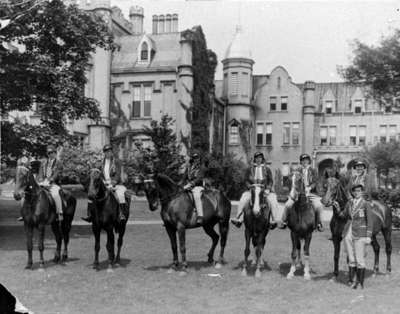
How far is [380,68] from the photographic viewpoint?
82.2ft

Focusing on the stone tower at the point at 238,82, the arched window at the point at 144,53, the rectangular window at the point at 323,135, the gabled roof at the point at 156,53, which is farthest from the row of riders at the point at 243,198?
the rectangular window at the point at 323,135

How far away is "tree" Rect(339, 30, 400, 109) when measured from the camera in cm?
2450

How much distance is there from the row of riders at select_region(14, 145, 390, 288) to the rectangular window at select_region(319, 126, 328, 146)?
48592mm

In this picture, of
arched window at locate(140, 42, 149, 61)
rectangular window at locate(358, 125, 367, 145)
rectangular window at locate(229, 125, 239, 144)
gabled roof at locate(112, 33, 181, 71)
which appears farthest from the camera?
rectangular window at locate(358, 125, 367, 145)

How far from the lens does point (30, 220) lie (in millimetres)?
12531

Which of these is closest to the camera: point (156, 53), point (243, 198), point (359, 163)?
point (359, 163)

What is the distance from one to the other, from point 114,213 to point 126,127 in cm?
3360

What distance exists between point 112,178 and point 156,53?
117ft

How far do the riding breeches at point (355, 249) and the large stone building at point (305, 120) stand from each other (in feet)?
146

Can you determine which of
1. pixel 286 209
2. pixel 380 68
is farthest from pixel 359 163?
pixel 380 68

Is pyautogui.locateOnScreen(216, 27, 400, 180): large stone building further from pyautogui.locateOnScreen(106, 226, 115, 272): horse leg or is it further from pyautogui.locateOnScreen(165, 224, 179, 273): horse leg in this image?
pyautogui.locateOnScreen(106, 226, 115, 272): horse leg

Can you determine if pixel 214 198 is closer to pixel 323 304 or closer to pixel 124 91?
pixel 323 304

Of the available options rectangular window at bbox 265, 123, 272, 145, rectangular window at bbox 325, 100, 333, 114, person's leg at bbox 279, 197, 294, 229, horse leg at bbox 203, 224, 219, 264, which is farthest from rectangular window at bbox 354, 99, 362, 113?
person's leg at bbox 279, 197, 294, 229

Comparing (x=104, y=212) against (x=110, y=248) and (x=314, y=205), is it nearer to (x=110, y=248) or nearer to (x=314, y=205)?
(x=110, y=248)
